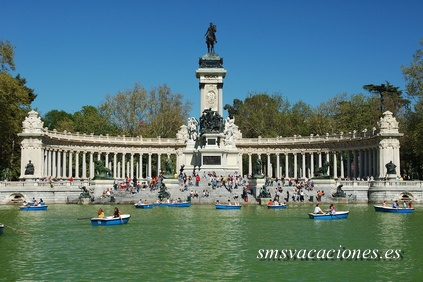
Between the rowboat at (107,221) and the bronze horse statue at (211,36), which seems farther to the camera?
the bronze horse statue at (211,36)

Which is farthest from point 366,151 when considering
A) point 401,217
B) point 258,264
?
point 258,264

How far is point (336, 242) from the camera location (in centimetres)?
2853

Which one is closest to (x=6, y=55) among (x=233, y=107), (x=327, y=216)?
(x=327, y=216)

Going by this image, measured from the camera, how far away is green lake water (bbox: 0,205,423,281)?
70.9ft

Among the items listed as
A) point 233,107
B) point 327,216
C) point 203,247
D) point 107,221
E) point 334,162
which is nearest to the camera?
point 203,247

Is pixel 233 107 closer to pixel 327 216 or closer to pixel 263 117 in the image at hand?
pixel 263 117

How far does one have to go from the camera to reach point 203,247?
27.3 meters

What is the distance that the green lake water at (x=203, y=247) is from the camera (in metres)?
21.6

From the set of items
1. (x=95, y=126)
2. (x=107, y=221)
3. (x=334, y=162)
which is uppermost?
(x=95, y=126)

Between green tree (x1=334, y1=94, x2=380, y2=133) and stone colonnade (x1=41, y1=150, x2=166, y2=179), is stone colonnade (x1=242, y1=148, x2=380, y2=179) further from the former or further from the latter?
stone colonnade (x1=41, y1=150, x2=166, y2=179)

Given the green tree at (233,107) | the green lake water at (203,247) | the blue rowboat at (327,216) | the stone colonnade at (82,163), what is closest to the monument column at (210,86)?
the stone colonnade at (82,163)

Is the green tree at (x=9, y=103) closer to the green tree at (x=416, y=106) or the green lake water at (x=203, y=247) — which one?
the green lake water at (x=203, y=247)

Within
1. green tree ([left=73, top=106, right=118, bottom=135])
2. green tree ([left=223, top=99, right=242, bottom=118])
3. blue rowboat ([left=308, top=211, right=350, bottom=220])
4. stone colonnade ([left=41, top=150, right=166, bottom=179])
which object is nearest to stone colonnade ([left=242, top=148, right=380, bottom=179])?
stone colonnade ([left=41, top=150, right=166, bottom=179])

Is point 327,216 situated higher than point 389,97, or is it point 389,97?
point 389,97
